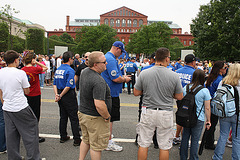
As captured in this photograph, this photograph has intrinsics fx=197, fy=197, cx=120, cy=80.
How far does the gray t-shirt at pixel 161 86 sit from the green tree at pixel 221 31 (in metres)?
25.1

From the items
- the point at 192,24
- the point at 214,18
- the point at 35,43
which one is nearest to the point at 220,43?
the point at 214,18

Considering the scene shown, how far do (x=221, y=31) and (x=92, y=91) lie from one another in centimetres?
2684

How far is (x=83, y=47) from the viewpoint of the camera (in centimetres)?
5603

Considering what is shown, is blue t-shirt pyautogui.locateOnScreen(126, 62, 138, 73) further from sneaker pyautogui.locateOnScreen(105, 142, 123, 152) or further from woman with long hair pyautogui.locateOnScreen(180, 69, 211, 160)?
woman with long hair pyautogui.locateOnScreen(180, 69, 211, 160)

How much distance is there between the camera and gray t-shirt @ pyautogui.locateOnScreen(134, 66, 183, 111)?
9.75ft

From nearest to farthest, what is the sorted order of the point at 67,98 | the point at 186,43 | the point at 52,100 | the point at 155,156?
1. the point at 155,156
2. the point at 67,98
3. the point at 52,100
4. the point at 186,43

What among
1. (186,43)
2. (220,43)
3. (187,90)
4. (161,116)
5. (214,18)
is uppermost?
(186,43)

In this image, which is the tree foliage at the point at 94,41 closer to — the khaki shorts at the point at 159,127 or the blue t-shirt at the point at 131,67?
the blue t-shirt at the point at 131,67

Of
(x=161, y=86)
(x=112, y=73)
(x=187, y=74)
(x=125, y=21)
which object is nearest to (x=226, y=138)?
(x=187, y=74)

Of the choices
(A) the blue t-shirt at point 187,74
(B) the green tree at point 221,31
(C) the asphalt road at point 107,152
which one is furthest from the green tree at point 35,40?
(A) the blue t-shirt at point 187,74

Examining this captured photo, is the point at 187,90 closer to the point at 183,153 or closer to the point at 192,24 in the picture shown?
the point at 183,153

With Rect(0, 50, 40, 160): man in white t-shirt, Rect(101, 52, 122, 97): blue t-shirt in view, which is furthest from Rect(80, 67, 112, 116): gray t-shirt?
Rect(0, 50, 40, 160): man in white t-shirt

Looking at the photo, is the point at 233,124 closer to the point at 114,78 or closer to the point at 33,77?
the point at 114,78

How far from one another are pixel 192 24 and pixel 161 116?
33.4 m
